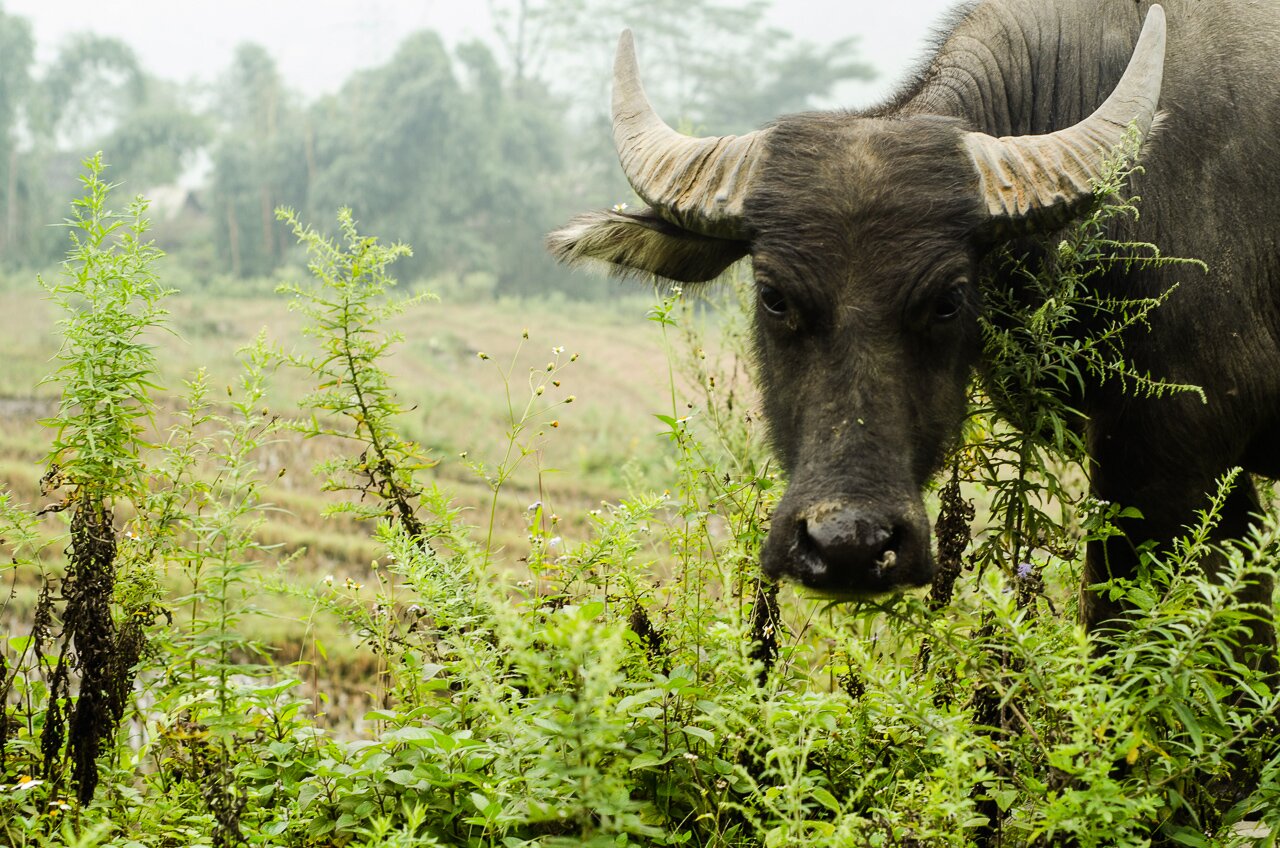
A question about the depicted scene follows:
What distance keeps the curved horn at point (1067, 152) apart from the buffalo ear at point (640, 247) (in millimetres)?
647

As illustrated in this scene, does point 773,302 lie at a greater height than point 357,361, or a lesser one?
greater

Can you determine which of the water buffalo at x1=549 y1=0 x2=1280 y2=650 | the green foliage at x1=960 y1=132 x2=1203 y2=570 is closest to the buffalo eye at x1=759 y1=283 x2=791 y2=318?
the water buffalo at x1=549 y1=0 x2=1280 y2=650

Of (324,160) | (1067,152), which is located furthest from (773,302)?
(324,160)

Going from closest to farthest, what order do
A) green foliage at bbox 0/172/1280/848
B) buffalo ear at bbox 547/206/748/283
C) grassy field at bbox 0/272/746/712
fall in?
green foliage at bbox 0/172/1280/848, buffalo ear at bbox 547/206/748/283, grassy field at bbox 0/272/746/712

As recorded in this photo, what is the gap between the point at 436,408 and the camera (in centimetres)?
1684

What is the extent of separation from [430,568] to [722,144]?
4.14 ft

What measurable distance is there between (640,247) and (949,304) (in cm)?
97

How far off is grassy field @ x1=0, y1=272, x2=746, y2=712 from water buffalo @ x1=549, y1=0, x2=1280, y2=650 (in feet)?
4.57

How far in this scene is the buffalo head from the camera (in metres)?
2.20

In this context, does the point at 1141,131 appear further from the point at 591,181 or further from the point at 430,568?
the point at 591,181

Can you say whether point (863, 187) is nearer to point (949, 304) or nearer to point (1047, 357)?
point (949, 304)

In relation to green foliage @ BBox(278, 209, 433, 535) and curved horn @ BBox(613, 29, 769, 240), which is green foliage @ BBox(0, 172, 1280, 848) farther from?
curved horn @ BBox(613, 29, 769, 240)

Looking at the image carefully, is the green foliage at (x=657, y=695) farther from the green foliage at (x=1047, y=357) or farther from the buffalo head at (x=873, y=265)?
the buffalo head at (x=873, y=265)

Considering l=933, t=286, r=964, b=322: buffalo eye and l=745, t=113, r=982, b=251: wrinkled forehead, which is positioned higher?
l=745, t=113, r=982, b=251: wrinkled forehead
